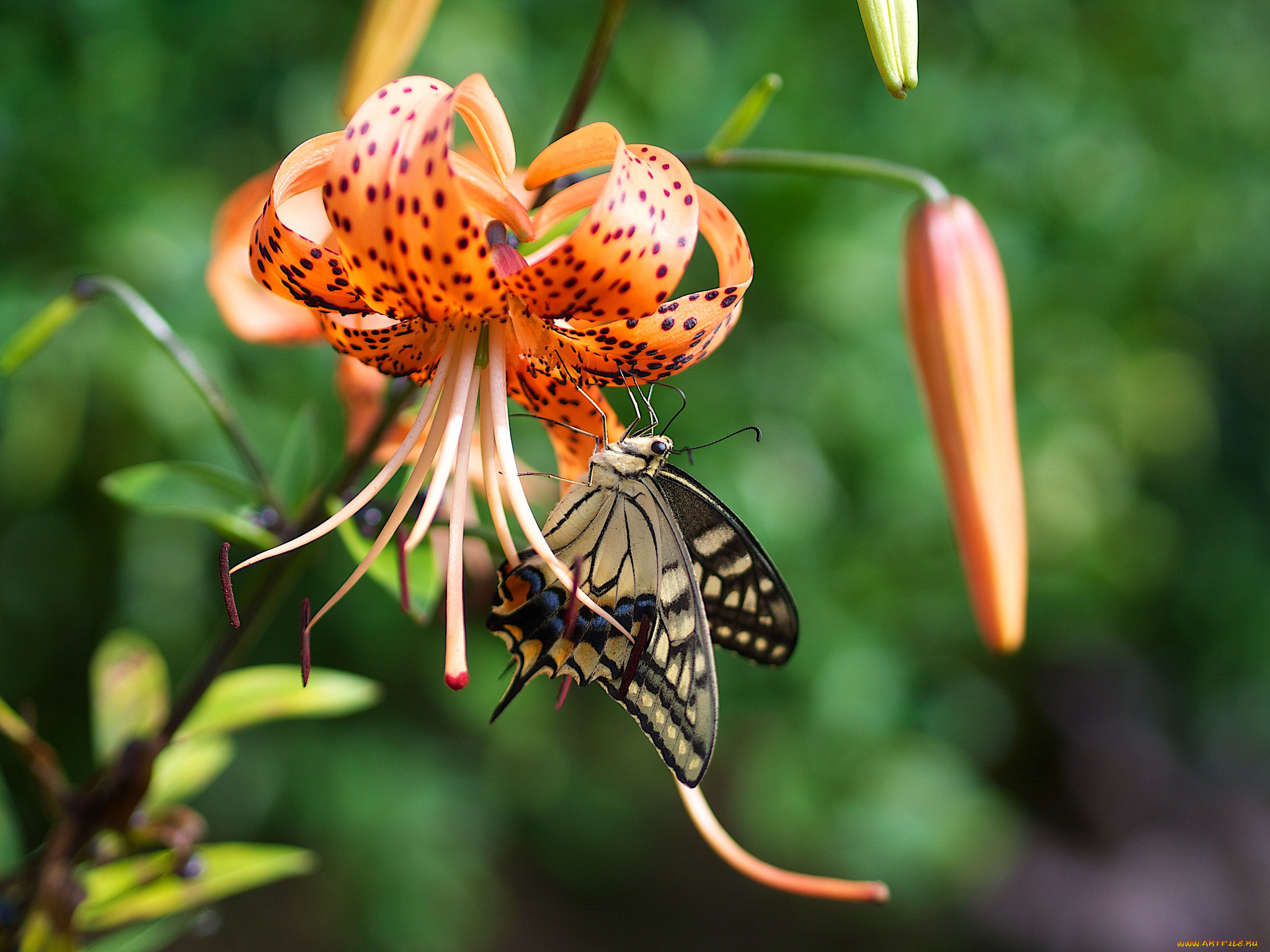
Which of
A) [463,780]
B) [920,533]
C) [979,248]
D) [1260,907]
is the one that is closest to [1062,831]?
[1260,907]

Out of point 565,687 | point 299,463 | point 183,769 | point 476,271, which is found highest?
point 476,271

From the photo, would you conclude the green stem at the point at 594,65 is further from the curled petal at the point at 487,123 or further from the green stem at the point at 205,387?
the green stem at the point at 205,387

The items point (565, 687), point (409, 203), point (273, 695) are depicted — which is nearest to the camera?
point (409, 203)

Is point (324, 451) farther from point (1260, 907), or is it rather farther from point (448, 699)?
point (1260, 907)

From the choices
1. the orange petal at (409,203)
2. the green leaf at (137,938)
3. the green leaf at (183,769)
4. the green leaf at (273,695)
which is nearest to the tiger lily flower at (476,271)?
the orange petal at (409,203)

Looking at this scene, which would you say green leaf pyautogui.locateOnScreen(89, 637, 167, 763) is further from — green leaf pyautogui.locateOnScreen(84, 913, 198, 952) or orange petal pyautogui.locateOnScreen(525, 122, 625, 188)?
orange petal pyautogui.locateOnScreen(525, 122, 625, 188)

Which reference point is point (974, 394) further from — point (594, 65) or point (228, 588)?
point (228, 588)

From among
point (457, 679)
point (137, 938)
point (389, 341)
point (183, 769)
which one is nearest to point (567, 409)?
point (389, 341)
